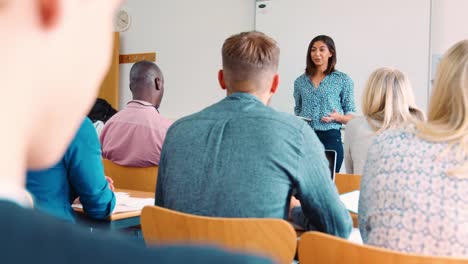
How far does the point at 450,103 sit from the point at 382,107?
4.35 feet

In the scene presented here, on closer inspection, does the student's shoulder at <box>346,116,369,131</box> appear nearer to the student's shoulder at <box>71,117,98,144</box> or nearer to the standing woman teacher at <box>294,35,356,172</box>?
the standing woman teacher at <box>294,35,356,172</box>

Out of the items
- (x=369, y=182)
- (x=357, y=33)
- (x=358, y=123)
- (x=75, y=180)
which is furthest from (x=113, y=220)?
(x=357, y=33)

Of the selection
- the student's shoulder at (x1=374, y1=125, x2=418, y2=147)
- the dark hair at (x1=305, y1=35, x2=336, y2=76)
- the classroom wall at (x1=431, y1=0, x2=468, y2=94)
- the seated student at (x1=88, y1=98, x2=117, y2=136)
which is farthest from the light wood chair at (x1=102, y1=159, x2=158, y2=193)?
the classroom wall at (x1=431, y1=0, x2=468, y2=94)

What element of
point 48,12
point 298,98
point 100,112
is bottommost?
point 100,112

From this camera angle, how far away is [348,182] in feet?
8.65

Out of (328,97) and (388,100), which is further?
(328,97)

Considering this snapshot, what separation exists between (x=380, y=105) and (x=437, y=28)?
222cm

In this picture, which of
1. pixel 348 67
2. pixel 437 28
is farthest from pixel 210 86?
pixel 437 28

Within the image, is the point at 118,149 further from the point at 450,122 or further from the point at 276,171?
the point at 450,122

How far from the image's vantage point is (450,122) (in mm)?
1477

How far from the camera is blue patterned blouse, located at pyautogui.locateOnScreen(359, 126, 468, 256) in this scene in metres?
1.36

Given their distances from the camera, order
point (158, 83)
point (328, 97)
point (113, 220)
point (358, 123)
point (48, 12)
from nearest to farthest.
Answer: point (48, 12) → point (113, 220) → point (358, 123) → point (158, 83) → point (328, 97)

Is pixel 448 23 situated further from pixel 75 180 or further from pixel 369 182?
pixel 75 180

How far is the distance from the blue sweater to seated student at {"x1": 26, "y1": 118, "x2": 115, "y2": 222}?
412 millimetres
